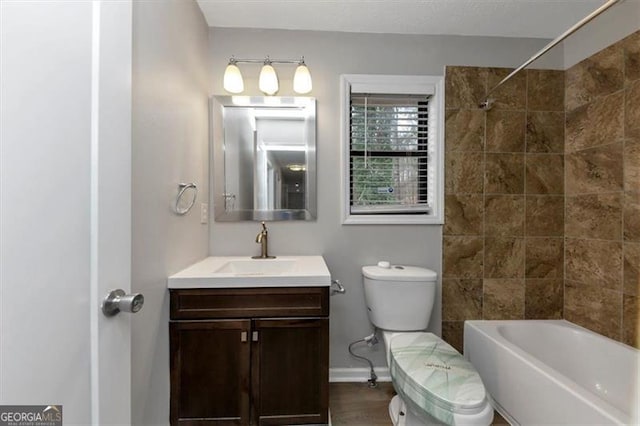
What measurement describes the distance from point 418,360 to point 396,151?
1.33 metres

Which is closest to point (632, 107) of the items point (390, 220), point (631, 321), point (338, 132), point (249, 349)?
point (631, 321)

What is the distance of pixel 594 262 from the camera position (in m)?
1.79

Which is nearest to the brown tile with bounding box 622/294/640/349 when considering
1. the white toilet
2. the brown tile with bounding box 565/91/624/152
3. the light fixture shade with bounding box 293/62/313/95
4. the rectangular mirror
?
the brown tile with bounding box 565/91/624/152

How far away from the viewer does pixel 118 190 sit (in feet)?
2.19

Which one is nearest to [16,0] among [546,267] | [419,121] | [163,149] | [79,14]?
[79,14]

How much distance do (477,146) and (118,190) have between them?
2.07 metres

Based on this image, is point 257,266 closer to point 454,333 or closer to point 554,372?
point 454,333

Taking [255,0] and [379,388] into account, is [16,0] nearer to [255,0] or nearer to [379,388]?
[255,0]

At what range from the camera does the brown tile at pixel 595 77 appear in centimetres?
166

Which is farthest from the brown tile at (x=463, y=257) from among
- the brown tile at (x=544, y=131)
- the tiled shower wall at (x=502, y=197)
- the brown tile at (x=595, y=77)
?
the brown tile at (x=595, y=77)

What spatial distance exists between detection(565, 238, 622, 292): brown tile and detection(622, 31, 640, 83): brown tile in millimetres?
950

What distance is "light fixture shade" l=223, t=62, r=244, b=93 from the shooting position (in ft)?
5.90

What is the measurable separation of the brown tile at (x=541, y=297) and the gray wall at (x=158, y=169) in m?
2.24

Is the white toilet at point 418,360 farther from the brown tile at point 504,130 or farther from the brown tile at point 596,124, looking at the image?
the brown tile at point 596,124
